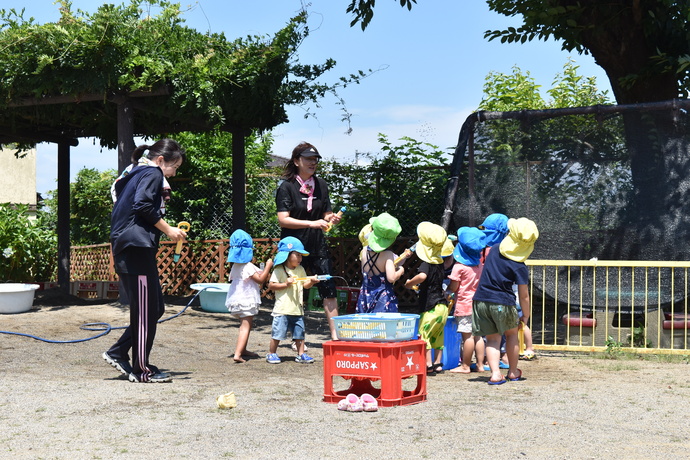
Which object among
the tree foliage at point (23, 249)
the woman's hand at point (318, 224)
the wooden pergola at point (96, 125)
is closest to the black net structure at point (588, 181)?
the woman's hand at point (318, 224)

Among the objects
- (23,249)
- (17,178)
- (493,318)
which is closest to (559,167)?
(493,318)

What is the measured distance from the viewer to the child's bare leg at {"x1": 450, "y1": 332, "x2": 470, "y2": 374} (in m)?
6.71

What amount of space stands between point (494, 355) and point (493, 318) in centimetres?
27

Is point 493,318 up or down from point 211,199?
down

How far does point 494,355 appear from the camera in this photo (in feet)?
20.1

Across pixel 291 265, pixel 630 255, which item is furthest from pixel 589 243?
pixel 291 265

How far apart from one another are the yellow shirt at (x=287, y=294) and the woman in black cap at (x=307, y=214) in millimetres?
272

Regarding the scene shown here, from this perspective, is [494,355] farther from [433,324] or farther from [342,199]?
[342,199]

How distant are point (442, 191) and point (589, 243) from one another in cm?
347

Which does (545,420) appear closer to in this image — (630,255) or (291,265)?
(291,265)

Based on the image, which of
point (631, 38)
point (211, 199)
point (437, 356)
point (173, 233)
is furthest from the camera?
point (211, 199)

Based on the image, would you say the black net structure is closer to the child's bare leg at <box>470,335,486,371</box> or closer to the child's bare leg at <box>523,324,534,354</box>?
the child's bare leg at <box>523,324,534,354</box>

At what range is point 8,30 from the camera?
9586 millimetres

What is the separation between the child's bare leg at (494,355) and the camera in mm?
6039
